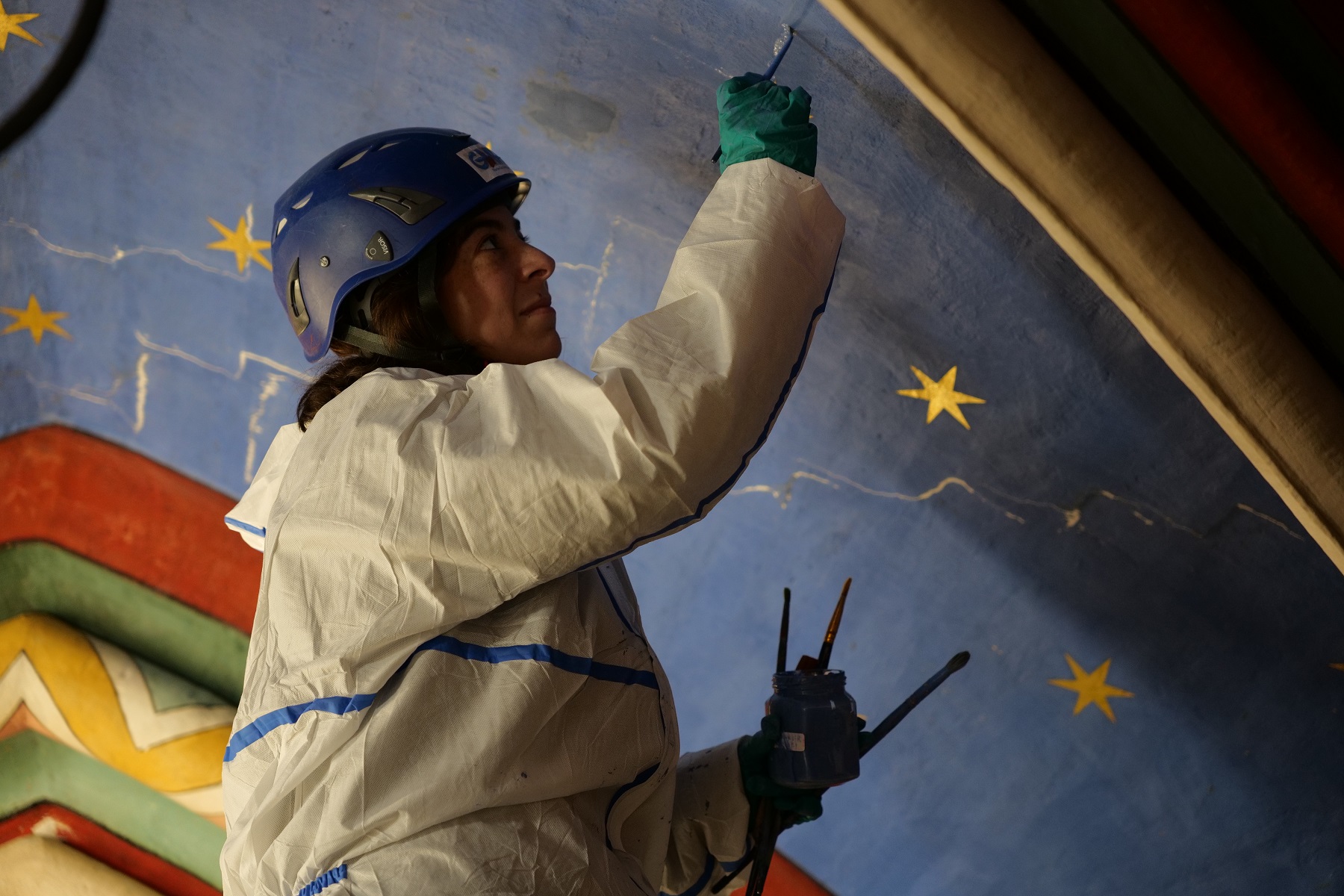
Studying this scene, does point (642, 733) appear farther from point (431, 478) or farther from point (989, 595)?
point (989, 595)

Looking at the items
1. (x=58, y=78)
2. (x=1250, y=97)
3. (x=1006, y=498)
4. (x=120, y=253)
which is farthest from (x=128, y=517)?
(x=1250, y=97)

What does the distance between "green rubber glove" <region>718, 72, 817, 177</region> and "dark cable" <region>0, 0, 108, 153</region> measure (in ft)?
5.47

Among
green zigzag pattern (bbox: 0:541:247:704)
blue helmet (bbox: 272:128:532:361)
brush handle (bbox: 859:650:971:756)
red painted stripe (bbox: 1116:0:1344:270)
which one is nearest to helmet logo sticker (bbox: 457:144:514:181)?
blue helmet (bbox: 272:128:532:361)

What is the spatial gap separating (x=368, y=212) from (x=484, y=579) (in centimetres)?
74

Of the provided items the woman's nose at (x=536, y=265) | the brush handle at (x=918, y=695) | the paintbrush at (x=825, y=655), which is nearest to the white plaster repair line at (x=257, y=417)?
the woman's nose at (x=536, y=265)

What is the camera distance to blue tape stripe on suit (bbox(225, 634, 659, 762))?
1.32m

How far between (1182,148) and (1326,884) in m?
1.55

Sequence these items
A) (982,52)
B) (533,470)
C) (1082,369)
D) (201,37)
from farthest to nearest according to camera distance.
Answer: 1. (201,37)
2. (1082,369)
3. (982,52)
4. (533,470)

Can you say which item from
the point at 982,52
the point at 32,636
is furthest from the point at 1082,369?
the point at 32,636

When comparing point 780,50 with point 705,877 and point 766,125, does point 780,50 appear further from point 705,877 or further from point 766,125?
point 705,877

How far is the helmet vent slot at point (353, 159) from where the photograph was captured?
178cm

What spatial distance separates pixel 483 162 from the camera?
1788 millimetres

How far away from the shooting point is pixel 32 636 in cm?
284

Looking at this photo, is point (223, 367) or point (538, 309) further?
point (223, 367)
